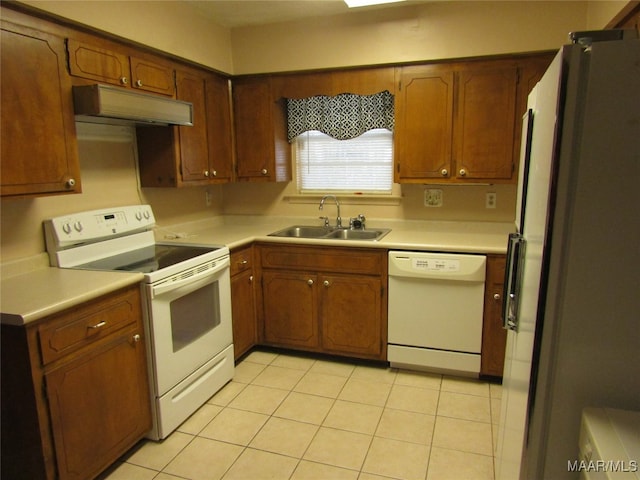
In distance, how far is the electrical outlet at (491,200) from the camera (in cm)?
313

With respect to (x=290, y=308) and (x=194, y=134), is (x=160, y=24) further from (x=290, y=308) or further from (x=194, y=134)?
(x=290, y=308)

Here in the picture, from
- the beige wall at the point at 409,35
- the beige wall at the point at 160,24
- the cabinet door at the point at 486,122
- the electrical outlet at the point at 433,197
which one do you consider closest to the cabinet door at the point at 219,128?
the beige wall at the point at 160,24

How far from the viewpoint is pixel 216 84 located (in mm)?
3244

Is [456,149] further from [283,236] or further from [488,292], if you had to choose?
[283,236]

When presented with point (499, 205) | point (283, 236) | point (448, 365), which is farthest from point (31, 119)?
point (499, 205)

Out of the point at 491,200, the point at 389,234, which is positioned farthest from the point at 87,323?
the point at 491,200

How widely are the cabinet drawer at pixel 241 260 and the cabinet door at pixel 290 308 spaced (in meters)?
0.15

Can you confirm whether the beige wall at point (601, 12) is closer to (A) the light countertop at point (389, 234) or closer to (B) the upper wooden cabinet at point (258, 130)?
(A) the light countertop at point (389, 234)

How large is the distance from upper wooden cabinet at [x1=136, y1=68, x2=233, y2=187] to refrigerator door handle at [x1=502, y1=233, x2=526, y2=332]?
7.02 feet

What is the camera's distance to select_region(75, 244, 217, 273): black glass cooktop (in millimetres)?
2230

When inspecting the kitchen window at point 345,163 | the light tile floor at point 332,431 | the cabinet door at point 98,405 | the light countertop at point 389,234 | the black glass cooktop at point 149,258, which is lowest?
the light tile floor at point 332,431

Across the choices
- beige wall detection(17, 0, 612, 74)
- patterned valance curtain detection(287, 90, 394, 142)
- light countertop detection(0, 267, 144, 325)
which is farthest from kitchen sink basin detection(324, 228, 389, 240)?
light countertop detection(0, 267, 144, 325)

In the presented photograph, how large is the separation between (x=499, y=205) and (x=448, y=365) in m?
1.21

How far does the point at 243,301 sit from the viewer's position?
3.06 meters
